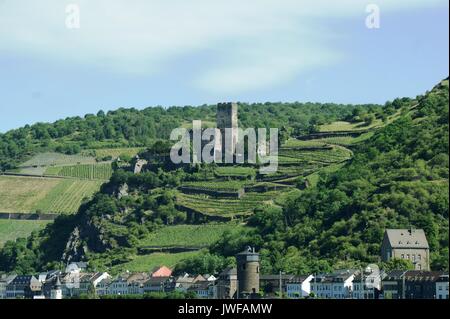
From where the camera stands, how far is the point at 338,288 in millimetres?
80938

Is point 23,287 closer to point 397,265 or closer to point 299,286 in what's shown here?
point 299,286

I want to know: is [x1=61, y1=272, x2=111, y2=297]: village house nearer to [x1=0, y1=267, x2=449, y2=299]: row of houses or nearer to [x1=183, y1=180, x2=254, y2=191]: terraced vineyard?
[x1=0, y1=267, x2=449, y2=299]: row of houses

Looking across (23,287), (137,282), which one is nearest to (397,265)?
(137,282)

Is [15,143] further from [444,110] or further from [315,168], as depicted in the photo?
[444,110]

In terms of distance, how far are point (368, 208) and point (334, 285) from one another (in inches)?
526

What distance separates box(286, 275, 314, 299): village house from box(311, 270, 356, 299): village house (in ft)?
1.06

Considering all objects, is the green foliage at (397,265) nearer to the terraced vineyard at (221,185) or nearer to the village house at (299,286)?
the village house at (299,286)

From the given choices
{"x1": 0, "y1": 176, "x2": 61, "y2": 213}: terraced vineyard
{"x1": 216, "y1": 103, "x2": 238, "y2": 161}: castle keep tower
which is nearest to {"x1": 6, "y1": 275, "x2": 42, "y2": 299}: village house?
{"x1": 0, "y1": 176, "x2": 61, "y2": 213}: terraced vineyard

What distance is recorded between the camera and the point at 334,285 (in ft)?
268

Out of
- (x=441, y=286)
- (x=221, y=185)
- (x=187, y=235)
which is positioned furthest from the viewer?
(x=221, y=185)

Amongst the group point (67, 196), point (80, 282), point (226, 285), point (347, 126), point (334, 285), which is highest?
point (347, 126)

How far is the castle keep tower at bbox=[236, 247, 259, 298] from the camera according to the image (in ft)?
261

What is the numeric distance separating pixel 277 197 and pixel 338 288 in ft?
96.9

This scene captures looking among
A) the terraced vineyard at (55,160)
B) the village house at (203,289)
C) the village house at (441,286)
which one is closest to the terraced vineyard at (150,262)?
the village house at (203,289)
